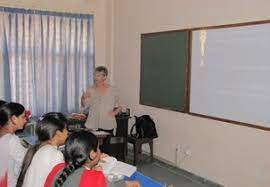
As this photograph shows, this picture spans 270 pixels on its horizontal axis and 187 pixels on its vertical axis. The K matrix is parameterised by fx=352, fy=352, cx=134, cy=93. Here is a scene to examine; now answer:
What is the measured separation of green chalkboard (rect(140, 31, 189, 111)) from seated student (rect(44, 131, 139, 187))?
10.1 ft

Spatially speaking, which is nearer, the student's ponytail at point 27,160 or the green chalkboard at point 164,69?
the student's ponytail at point 27,160

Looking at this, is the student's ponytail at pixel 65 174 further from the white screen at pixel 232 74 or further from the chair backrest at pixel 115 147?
the chair backrest at pixel 115 147

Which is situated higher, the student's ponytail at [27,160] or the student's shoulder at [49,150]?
the student's shoulder at [49,150]

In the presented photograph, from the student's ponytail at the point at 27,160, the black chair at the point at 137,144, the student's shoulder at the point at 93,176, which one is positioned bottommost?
the black chair at the point at 137,144

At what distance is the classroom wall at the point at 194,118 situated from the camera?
148 inches

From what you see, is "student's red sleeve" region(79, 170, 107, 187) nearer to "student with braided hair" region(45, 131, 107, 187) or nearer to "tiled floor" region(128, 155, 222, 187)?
"student with braided hair" region(45, 131, 107, 187)

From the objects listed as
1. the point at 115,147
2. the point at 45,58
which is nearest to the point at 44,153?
the point at 115,147

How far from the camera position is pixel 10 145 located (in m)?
2.29

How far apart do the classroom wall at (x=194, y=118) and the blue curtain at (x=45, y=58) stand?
2.13ft

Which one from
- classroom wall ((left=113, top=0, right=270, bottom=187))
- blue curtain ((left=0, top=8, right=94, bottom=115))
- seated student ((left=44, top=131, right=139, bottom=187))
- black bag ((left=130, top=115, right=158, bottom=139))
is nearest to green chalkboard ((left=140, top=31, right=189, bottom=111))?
classroom wall ((left=113, top=0, right=270, bottom=187))

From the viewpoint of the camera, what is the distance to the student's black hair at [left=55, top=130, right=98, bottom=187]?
5.42 feet

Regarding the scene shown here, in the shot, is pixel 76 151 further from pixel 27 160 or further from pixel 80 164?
pixel 27 160

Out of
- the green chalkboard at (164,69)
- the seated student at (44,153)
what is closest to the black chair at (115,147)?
the green chalkboard at (164,69)

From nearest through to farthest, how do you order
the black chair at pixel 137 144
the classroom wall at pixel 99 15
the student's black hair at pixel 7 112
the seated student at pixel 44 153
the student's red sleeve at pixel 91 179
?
the student's red sleeve at pixel 91 179, the seated student at pixel 44 153, the student's black hair at pixel 7 112, the black chair at pixel 137 144, the classroom wall at pixel 99 15
